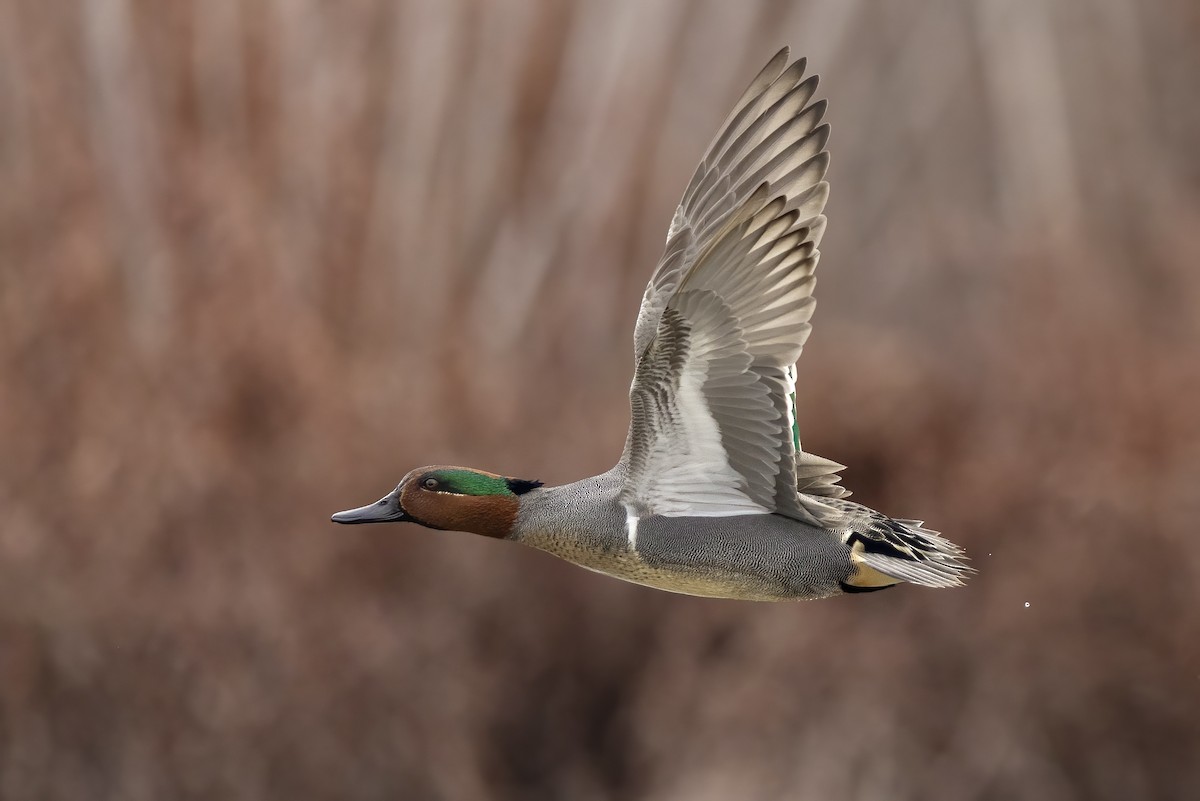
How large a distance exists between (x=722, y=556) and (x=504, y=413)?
1849 millimetres

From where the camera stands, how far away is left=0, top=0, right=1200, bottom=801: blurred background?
3.03 metres

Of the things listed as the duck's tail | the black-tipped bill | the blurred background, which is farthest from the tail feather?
the blurred background

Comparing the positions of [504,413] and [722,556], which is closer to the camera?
[722,556]

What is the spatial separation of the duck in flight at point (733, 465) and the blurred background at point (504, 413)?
66.3 inches

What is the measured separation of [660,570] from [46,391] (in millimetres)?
2106

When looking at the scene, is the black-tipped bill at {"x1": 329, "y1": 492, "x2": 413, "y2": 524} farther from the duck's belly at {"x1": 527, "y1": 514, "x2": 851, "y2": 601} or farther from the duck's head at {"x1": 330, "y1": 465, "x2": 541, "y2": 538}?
the duck's belly at {"x1": 527, "y1": 514, "x2": 851, "y2": 601}

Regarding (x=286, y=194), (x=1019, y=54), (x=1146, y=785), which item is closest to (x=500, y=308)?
(x=286, y=194)

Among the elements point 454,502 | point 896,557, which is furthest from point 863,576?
point 454,502

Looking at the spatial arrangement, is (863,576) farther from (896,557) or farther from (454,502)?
(454,502)

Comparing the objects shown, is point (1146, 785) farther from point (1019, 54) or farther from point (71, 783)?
point (71, 783)

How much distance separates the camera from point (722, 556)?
51.7 inches

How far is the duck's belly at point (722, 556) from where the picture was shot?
1309mm

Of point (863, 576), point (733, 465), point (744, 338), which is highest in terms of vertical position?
point (744, 338)

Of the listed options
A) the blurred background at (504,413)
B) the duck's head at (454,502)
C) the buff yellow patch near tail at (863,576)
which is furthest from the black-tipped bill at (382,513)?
the blurred background at (504,413)
